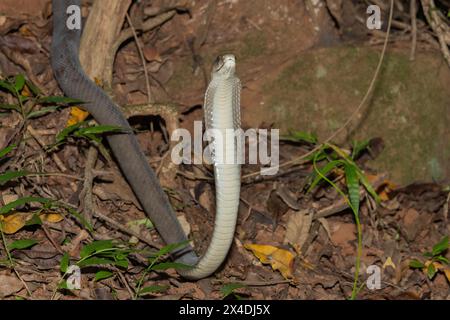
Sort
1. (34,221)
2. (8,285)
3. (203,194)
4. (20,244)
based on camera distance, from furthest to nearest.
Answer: (203,194)
(34,221)
(20,244)
(8,285)

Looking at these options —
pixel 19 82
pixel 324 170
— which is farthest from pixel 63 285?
pixel 324 170

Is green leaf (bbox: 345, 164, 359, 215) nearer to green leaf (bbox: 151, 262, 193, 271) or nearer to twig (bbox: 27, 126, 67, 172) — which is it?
green leaf (bbox: 151, 262, 193, 271)

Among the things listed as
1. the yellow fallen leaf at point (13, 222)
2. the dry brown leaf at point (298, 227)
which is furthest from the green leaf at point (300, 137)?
the yellow fallen leaf at point (13, 222)

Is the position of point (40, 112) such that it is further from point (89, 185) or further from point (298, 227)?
point (298, 227)

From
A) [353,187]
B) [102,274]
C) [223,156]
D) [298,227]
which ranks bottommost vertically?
[298,227]

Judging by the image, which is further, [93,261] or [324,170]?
[324,170]

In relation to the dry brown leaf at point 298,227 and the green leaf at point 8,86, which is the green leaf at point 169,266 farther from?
the green leaf at point 8,86

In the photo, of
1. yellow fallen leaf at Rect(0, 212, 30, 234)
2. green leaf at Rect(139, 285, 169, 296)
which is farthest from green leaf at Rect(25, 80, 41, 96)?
green leaf at Rect(139, 285, 169, 296)
